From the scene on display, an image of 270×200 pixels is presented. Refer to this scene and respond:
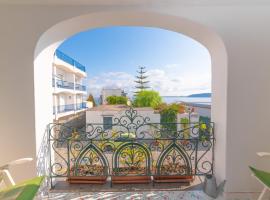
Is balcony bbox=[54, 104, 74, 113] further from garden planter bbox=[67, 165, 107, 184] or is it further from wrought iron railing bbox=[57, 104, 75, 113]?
garden planter bbox=[67, 165, 107, 184]

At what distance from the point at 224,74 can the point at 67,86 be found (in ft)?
41.7

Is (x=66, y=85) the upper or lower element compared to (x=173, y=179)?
upper

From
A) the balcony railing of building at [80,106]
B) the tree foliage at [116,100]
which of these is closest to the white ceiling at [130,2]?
the tree foliage at [116,100]

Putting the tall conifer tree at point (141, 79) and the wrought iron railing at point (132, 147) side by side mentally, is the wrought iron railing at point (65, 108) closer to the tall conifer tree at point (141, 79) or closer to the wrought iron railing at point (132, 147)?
the tall conifer tree at point (141, 79)

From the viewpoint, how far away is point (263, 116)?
227 centimetres

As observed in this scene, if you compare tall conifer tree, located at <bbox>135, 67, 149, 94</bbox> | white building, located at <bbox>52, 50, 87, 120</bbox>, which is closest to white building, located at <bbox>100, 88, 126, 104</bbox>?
tall conifer tree, located at <bbox>135, 67, 149, 94</bbox>

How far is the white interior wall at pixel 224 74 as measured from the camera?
7.19ft

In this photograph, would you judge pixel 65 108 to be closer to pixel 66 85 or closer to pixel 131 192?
pixel 66 85

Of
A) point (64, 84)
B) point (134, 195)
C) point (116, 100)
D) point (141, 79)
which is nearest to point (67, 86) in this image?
point (64, 84)

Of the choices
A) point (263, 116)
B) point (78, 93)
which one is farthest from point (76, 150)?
point (78, 93)

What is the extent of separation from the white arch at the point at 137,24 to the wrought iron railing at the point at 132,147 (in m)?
0.21

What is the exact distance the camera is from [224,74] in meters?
2.32

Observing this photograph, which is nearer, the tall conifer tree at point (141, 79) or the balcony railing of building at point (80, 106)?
the tall conifer tree at point (141, 79)

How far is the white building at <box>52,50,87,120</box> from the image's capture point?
11.8m
